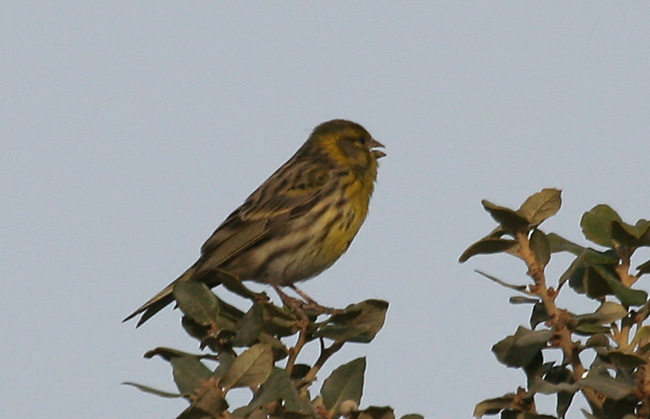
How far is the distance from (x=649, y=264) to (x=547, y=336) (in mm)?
441

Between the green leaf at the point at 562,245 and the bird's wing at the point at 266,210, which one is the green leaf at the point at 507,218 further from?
the bird's wing at the point at 266,210

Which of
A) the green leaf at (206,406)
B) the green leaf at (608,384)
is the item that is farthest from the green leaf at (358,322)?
the green leaf at (608,384)

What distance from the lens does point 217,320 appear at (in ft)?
11.6

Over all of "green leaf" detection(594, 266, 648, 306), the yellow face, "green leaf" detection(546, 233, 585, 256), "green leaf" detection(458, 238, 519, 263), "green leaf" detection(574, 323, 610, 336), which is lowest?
"green leaf" detection(574, 323, 610, 336)

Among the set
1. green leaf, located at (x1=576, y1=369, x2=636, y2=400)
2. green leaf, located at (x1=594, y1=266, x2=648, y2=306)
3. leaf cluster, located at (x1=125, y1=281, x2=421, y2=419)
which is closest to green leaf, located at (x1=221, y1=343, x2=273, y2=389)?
leaf cluster, located at (x1=125, y1=281, x2=421, y2=419)

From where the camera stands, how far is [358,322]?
3.52m

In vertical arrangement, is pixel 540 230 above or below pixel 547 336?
above

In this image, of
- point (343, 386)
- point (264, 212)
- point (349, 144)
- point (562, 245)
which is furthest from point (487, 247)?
point (349, 144)

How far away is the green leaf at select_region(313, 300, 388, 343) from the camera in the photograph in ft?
11.4

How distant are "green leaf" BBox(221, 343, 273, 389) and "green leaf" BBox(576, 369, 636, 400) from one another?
858 mm

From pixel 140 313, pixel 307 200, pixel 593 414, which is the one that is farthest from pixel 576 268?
pixel 307 200

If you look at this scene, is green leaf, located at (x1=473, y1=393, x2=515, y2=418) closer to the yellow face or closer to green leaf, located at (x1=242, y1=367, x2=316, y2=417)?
green leaf, located at (x1=242, y1=367, x2=316, y2=417)

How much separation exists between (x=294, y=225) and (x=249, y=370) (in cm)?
482

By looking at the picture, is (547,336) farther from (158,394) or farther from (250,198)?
(250,198)
